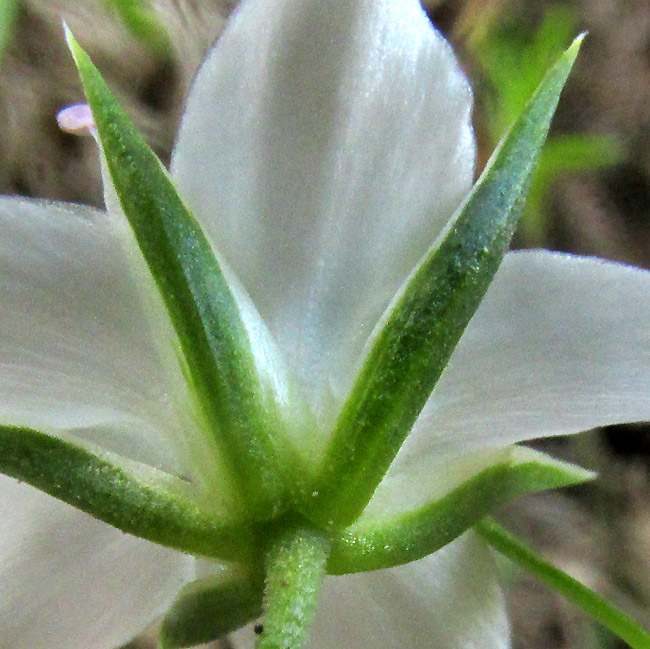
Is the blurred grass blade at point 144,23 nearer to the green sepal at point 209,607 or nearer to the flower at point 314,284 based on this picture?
the flower at point 314,284

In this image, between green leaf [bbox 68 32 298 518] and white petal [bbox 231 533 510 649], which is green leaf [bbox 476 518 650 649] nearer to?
white petal [bbox 231 533 510 649]

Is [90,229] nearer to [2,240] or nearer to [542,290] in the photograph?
[2,240]

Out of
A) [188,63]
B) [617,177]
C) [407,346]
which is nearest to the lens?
[407,346]

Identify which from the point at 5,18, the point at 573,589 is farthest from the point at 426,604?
the point at 5,18

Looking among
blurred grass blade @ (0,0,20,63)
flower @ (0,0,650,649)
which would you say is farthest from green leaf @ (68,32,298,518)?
blurred grass blade @ (0,0,20,63)

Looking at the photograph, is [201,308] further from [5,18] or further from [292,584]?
[5,18]

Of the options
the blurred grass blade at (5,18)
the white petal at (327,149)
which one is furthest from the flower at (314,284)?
the blurred grass blade at (5,18)

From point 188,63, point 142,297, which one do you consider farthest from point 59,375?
point 188,63
